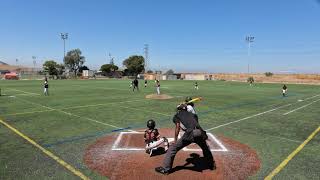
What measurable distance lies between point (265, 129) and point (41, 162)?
34.6 ft

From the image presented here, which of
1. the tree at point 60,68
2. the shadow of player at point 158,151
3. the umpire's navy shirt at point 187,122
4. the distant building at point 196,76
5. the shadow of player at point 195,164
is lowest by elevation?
the shadow of player at point 195,164

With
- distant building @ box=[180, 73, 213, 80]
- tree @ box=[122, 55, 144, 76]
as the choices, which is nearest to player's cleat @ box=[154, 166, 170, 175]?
distant building @ box=[180, 73, 213, 80]

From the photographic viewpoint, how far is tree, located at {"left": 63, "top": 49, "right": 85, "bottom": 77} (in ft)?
452

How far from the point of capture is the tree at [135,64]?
135250 mm

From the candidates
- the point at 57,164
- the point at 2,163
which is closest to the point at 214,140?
the point at 57,164

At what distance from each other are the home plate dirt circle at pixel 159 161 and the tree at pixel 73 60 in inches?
5246

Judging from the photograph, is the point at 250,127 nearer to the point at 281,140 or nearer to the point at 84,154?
the point at 281,140

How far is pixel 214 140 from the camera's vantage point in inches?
452

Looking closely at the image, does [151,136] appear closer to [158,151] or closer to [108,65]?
[158,151]

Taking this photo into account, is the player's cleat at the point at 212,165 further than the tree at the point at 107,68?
No

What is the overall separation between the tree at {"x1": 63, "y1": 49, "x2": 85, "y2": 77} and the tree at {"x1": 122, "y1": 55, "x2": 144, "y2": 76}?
24.1 metres

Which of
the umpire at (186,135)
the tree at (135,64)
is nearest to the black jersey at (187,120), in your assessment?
the umpire at (186,135)

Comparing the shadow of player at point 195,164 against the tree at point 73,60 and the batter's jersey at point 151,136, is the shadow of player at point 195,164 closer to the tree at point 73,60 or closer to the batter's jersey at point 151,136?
the batter's jersey at point 151,136

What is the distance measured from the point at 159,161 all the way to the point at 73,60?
137116 mm
